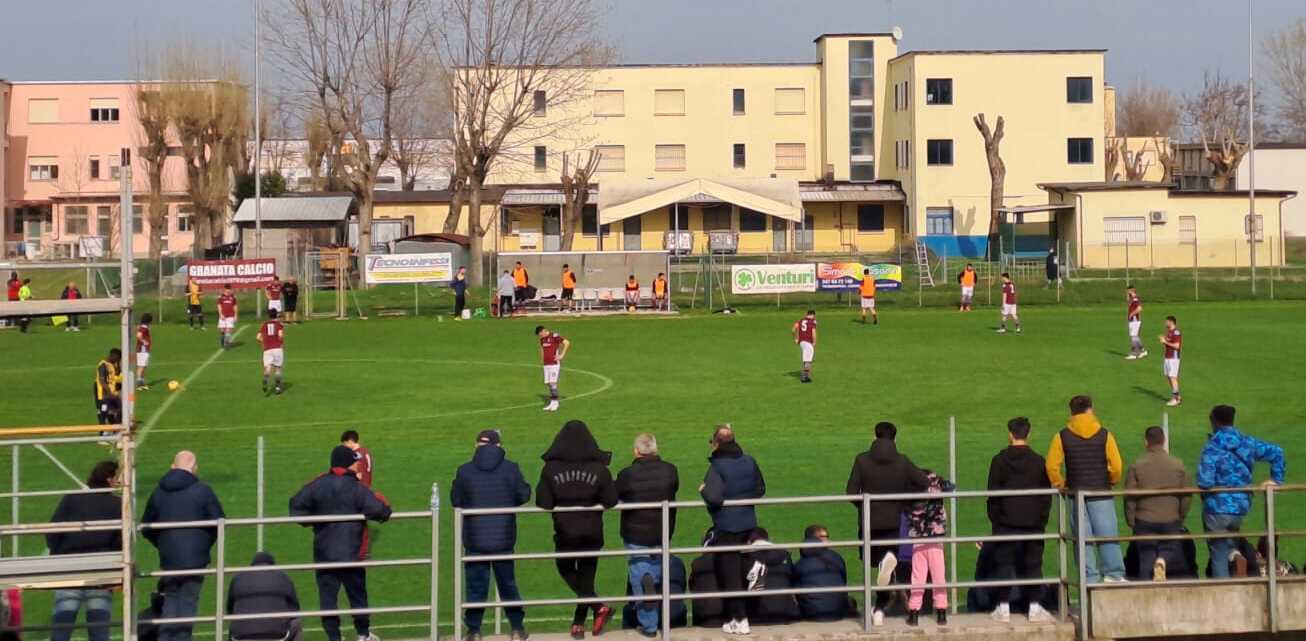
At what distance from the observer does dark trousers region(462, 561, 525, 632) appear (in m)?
13.1

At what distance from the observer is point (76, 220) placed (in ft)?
289

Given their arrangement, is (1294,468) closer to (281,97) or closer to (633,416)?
(633,416)

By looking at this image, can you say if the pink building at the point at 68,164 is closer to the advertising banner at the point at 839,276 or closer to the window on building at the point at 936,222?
the window on building at the point at 936,222

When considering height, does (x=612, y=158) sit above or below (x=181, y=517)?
above

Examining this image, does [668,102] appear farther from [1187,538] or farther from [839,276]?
[1187,538]

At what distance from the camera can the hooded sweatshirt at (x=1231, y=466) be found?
13.7 metres

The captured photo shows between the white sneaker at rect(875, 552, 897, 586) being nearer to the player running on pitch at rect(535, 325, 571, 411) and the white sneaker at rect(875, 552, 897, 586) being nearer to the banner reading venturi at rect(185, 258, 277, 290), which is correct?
the player running on pitch at rect(535, 325, 571, 411)

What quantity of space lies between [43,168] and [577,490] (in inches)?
3296

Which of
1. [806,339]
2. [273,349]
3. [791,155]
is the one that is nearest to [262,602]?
[273,349]

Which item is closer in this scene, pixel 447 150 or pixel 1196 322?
pixel 1196 322

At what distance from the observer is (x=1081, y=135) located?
264 ft

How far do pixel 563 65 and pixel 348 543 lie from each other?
61.0 metres

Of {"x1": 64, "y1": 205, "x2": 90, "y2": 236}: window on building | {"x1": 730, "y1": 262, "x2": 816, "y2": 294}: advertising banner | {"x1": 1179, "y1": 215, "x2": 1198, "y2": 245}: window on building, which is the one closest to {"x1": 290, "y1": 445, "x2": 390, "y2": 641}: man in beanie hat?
{"x1": 730, "y1": 262, "x2": 816, "y2": 294}: advertising banner

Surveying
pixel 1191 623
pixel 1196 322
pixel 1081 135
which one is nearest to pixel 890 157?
pixel 1081 135
